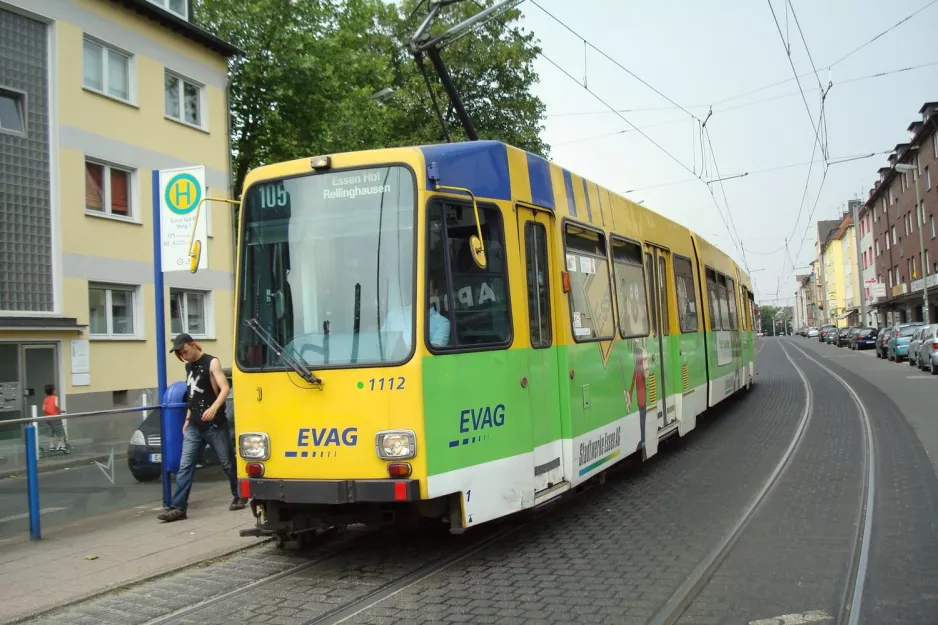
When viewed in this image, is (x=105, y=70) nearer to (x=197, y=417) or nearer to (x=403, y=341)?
(x=197, y=417)

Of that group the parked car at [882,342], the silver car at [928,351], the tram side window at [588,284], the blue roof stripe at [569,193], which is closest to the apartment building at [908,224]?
the parked car at [882,342]

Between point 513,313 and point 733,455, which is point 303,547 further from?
point 733,455

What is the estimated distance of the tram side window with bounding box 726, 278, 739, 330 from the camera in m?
17.2

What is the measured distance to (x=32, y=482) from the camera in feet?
25.6

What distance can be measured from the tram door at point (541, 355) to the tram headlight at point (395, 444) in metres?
1.16

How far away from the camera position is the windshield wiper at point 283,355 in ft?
19.2

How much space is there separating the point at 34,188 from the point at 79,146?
1640 mm

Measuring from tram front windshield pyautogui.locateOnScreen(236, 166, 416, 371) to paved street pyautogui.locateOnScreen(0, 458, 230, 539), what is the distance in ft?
10.1

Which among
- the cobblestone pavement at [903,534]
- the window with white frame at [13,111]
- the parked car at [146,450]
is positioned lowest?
the cobblestone pavement at [903,534]

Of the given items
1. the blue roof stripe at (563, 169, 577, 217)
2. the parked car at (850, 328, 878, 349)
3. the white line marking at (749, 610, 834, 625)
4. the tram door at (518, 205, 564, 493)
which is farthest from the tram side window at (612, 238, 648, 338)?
the parked car at (850, 328, 878, 349)

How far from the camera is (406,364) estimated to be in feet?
18.5

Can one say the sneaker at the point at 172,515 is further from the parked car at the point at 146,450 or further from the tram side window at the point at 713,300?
the tram side window at the point at 713,300

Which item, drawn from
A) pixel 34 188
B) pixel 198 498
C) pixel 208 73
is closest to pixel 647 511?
pixel 198 498

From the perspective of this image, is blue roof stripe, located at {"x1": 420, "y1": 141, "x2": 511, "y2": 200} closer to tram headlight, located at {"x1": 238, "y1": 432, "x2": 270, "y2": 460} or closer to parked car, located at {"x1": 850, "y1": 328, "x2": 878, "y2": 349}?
tram headlight, located at {"x1": 238, "y1": 432, "x2": 270, "y2": 460}
